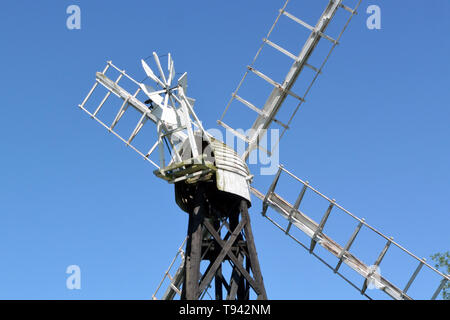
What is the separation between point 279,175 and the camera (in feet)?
69.1

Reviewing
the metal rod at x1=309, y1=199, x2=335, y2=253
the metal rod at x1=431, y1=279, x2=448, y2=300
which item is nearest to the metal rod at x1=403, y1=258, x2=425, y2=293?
the metal rod at x1=431, y1=279, x2=448, y2=300

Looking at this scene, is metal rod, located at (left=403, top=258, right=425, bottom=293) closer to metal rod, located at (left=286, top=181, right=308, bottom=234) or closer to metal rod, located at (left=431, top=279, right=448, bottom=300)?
metal rod, located at (left=431, top=279, right=448, bottom=300)

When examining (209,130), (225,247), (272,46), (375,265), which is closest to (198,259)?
(225,247)

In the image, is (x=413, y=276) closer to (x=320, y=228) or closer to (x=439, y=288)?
(x=439, y=288)

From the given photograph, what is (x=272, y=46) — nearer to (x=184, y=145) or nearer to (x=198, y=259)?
(x=184, y=145)

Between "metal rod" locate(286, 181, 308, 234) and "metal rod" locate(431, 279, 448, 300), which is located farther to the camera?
"metal rod" locate(286, 181, 308, 234)

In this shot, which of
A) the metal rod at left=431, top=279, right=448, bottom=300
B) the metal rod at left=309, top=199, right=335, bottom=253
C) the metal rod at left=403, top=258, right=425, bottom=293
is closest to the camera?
the metal rod at left=431, top=279, right=448, bottom=300

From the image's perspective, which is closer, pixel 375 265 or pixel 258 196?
pixel 375 265

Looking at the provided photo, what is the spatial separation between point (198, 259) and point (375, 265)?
18.4ft
